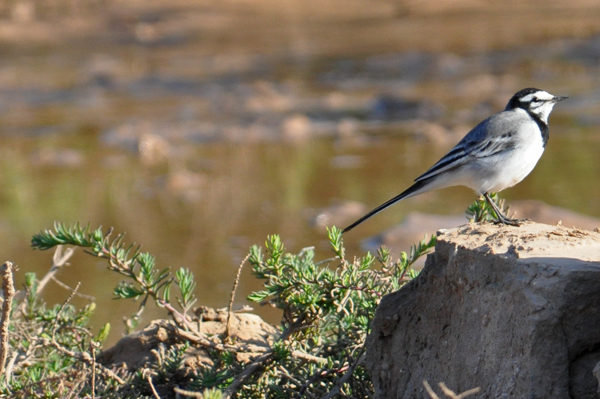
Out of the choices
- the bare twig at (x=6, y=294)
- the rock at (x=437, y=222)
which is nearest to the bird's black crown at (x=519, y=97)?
the rock at (x=437, y=222)

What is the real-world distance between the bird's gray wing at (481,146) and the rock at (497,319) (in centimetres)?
125

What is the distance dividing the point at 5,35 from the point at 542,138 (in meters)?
22.0

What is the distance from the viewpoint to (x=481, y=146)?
4613 mm

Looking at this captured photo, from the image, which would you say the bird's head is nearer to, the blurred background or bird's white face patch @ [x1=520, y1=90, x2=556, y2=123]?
bird's white face patch @ [x1=520, y1=90, x2=556, y2=123]

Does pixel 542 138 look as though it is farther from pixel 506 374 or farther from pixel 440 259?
pixel 506 374

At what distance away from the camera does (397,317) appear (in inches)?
128

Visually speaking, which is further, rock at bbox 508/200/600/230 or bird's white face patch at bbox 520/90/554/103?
rock at bbox 508/200/600/230

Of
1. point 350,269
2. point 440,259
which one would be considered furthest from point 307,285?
point 440,259

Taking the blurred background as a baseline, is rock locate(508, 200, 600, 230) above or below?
below

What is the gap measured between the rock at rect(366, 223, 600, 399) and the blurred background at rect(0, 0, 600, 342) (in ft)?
9.09

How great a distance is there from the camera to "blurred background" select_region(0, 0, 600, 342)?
8.18 meters

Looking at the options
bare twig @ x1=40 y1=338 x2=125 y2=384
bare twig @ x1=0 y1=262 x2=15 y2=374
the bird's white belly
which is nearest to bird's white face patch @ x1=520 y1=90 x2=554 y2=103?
the bird's white belly

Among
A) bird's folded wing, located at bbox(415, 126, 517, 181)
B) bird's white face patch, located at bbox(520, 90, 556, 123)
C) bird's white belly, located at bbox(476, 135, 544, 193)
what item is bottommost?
bird's white belly, located at bbox(476, 135, 544, 193)

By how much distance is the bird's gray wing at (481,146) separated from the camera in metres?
4.58
